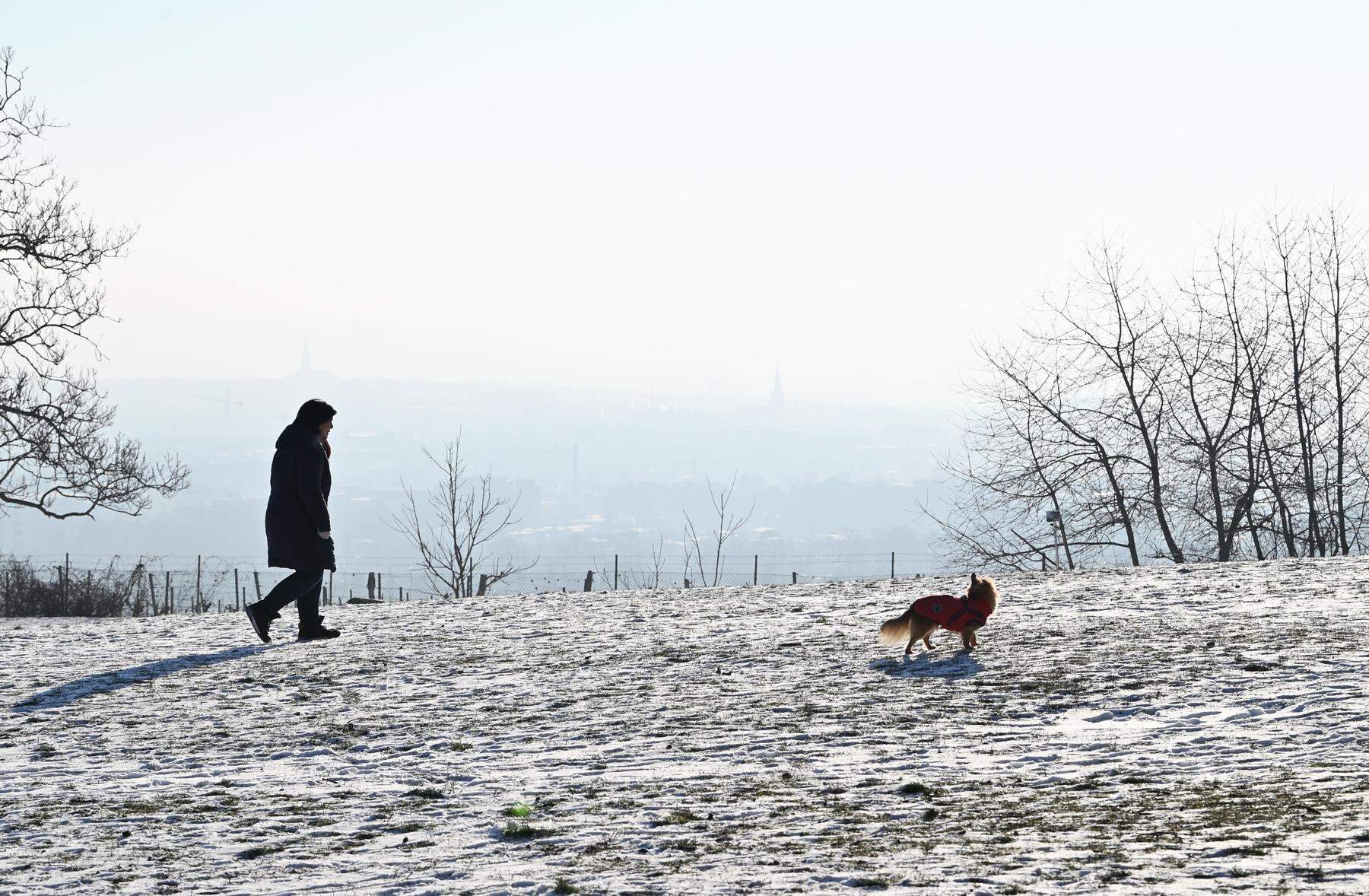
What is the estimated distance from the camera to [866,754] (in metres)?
6.78

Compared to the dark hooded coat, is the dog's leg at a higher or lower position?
lower

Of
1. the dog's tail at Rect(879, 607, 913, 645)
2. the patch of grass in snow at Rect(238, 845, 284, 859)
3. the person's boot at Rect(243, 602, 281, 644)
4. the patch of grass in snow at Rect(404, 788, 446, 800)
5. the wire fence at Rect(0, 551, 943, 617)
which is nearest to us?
the patch of grass in snow at Rect(238, 845, 284, 859)

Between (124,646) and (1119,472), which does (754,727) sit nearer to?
(124,646)

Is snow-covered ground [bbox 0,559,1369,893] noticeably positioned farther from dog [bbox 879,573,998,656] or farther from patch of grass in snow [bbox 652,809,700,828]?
dog [bbox 879,573,998,656]

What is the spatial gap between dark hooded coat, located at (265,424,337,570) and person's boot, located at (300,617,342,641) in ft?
2.84

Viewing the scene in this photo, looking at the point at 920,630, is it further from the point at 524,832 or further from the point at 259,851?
the point at 259,851

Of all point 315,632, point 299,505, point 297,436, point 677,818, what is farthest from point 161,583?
point 677,818

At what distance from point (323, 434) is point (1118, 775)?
25.4 feet

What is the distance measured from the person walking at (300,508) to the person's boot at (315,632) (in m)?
0.47

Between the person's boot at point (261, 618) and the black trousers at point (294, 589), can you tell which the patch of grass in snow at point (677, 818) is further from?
the person's boot at point (261, 618)

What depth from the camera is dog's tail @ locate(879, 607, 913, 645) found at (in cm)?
962

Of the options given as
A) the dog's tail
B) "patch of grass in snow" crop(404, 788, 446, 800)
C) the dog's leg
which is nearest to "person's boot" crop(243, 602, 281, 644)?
"patch of grass in snow" crop(404, 788, 446, 800)

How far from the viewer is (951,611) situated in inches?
375

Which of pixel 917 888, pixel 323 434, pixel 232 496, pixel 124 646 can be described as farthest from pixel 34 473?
pixel 232 496
